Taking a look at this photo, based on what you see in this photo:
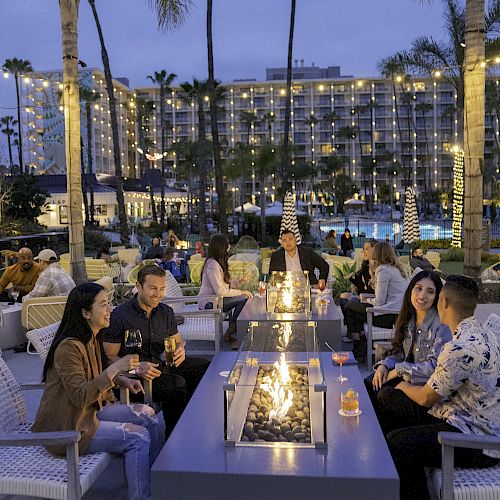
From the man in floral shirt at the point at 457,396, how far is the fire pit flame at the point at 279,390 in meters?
0.57

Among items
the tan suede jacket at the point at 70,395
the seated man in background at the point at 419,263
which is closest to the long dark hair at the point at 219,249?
the seated man in background at the point at 419,263

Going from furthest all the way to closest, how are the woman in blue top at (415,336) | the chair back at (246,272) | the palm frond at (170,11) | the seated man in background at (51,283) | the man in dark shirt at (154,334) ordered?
the palm frond at (170,11) < the chair back at (246,272) < the seated man in background at (51,283) < the man in dark shirt at (154,334) < the woman in blue top at (415,336)

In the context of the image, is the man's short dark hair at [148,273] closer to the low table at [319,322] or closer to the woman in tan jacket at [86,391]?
the woman in tan jacket at [86,391]

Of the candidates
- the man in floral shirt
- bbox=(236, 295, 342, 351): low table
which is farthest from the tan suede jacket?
bbox=(236, 295, 342, 351): low table

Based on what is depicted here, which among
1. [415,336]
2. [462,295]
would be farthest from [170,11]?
[462,295]

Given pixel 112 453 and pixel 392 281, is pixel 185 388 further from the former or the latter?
pixel 392 281

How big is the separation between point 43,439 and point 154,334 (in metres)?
1.71

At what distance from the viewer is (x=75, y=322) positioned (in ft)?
10.7

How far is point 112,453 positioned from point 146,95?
99.7 meters

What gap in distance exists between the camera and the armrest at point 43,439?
9.10 ft

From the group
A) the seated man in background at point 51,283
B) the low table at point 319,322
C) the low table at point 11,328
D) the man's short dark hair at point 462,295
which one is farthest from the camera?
the low table at point 11,328

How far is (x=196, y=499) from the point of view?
2.53 meters

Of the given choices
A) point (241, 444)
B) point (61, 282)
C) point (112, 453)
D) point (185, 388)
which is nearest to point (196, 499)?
point (241, 444)

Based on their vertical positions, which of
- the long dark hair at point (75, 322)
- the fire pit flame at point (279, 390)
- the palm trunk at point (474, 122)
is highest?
the palm trunk at point (474, 122)
